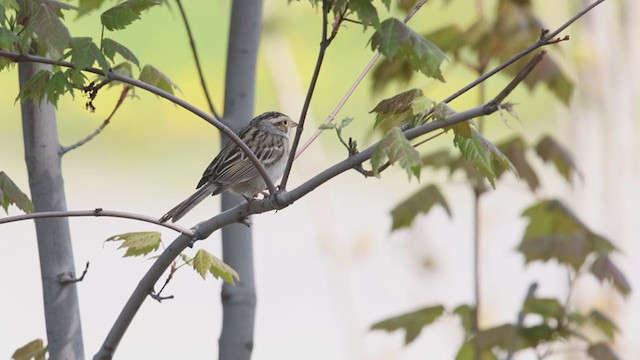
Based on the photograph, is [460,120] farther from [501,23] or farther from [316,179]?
[501,23]

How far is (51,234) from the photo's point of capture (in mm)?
2945

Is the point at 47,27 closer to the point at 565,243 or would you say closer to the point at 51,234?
the point at 51,234

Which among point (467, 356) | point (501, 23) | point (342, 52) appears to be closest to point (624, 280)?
point (467, 356)

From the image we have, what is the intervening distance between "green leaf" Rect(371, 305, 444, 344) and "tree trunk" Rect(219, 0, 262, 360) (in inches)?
39.9

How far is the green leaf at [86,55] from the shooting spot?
7.53 ft

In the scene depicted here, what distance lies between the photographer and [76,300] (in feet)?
9.75

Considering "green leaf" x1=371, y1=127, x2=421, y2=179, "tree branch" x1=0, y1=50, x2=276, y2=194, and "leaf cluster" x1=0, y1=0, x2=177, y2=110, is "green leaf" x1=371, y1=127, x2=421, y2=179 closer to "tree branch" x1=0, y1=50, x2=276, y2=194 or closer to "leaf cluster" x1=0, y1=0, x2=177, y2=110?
"tree branch" x1=0, y1=50, x2=276, y2=194

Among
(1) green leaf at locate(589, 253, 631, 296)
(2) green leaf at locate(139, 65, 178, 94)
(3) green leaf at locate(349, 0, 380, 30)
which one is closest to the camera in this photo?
(3) green leaf at locate(349, 0, 380, 30)

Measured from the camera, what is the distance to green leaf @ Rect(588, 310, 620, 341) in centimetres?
425

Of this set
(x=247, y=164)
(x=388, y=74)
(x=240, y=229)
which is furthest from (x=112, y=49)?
(x=388, y=74)

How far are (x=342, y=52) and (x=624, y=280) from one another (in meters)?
10.8

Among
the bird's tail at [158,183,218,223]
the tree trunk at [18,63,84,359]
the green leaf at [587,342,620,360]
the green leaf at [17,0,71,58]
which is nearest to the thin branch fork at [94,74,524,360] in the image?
the tree trunk at [18,63,84,359]

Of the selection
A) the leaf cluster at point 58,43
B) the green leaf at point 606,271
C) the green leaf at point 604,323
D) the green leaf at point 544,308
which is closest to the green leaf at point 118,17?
the leaf cluster at point 58,43

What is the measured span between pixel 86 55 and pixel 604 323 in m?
2.78
